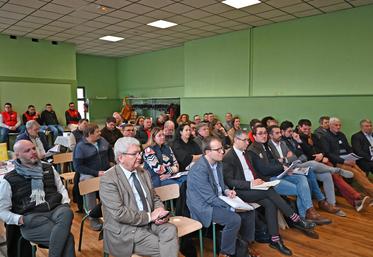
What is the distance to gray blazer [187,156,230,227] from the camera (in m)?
2.54

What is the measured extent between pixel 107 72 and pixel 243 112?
6947 millimetres

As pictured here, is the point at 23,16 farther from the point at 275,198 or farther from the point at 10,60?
the point at 275,198

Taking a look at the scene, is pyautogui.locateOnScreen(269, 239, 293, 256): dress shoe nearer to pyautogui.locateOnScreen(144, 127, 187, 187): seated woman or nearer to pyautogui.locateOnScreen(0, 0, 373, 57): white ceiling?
pyautogui.locateOnScreen(144, 127, 187, 187): seated woman

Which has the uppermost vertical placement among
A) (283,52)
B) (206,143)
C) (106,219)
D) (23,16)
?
(23,16)

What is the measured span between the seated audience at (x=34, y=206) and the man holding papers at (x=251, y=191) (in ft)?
5.28

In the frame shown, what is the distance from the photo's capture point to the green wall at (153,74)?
10.1 metres

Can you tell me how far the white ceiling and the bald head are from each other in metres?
4.05

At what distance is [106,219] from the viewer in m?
2.11

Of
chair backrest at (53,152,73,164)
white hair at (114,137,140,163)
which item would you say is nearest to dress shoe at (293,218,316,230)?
white hair at (114,137,140,163)

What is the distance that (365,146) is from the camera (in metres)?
4.83

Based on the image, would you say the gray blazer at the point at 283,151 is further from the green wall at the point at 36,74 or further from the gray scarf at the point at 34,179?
the green wall at the point at 36,74

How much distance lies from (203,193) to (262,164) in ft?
3.80

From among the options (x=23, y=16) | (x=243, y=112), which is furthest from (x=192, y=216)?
(x=23, y=16)

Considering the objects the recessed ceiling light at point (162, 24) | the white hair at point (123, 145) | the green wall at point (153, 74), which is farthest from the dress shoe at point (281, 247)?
the green wall at point (153, 74)
